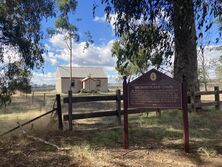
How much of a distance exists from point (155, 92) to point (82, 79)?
59850 millimetres

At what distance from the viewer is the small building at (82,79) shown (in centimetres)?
6719

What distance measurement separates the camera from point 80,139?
9641 mm

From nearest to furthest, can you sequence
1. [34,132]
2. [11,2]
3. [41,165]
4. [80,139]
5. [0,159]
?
[41,165] → [0,159] → [80,139] → [34,132] → [11,2]

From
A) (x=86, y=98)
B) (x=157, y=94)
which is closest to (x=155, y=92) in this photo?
(x=157, y=94)

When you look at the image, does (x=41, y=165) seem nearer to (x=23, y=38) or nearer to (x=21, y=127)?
(x=21, y=127)

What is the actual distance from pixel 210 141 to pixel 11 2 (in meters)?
7.31

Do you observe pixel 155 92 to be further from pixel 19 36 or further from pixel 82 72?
pixel 82 72

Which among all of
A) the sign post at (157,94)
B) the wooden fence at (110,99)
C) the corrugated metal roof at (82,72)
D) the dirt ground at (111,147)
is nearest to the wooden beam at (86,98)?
the wooden fence at (110,99)

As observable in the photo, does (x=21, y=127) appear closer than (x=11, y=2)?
Yes

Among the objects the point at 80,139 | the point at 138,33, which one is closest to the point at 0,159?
the point at 80,139

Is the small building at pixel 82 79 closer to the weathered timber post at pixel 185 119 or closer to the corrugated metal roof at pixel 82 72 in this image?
the corrugated metal roof at pixel 82 72

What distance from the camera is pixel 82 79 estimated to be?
68.1m

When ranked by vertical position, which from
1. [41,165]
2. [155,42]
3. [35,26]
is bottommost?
[41,165]

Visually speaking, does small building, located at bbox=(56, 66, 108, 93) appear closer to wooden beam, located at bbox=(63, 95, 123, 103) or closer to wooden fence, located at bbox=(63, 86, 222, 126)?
wooden fence, located at bbox=(63, 86, 222, 126)
